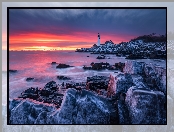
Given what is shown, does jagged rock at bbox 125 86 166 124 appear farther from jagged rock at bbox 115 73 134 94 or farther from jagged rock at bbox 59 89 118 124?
jagged rock at bbox 59 89 118 124

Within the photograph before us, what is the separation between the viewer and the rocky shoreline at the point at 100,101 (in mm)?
3244

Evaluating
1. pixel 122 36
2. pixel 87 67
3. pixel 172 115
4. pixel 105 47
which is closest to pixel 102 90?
pixel 87 67

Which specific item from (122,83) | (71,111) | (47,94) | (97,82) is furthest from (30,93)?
(122,83)

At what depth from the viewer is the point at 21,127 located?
10.9 ft

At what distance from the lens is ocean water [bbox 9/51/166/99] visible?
3.27m

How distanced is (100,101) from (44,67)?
3.10 feet

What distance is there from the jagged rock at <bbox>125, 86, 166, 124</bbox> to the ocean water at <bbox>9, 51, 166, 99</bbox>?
0.46m

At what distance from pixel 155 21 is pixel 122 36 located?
0.51m

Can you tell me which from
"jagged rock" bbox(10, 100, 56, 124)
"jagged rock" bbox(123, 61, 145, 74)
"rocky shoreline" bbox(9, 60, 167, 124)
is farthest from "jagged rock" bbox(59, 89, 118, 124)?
"jagged rock" bbox(123, 61, 145, 74)

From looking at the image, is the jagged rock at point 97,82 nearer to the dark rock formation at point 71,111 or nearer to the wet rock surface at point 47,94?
the dark rock formation at point 71,111

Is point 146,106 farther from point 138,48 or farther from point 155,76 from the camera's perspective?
point 138,48

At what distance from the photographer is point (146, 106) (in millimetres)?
3219

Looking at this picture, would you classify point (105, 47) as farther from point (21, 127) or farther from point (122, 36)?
point (21, 127)

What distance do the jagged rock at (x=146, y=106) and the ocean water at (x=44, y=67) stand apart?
1.51ft
